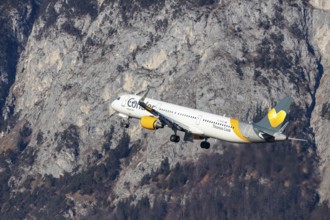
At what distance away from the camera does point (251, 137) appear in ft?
651

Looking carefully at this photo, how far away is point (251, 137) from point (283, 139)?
21.9ft

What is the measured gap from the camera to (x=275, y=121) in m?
200

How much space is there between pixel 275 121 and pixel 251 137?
4.65 m

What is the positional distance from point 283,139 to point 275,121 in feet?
22.3
